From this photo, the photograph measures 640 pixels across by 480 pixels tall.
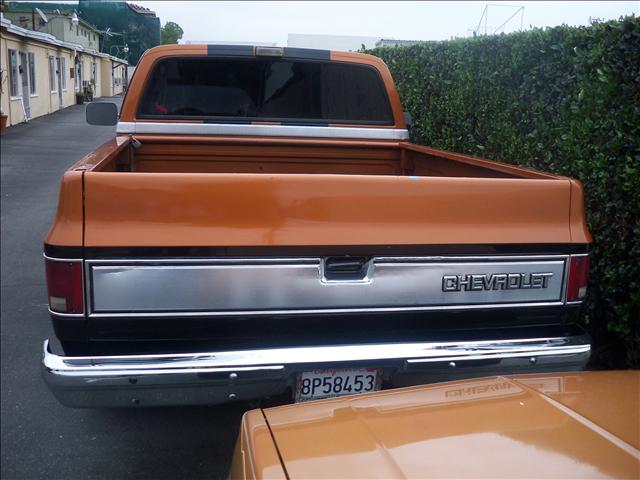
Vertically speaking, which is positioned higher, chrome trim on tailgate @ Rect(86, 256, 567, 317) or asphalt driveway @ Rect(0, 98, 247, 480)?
chrome trim on tailgate @ Rect(86, 256, 567, 317)

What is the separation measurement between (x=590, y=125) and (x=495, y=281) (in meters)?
1.62

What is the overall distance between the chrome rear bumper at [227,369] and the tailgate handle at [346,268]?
300mm

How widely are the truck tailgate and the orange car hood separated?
0.94 metres

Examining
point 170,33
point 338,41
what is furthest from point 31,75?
point 170,33

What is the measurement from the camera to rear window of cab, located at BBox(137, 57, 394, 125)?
4.82 metres

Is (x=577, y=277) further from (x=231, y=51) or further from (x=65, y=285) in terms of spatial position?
(x=231, y=51)

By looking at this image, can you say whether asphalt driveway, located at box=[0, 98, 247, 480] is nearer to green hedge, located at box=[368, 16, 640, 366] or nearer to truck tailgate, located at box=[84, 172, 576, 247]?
truck tailgate, located at box=[84, 172, 576, 247]

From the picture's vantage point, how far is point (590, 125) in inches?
160

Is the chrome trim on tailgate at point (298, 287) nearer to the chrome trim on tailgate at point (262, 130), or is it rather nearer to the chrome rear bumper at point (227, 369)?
the chrome rear bumper at point (227, 369)

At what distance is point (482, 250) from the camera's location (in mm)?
2957

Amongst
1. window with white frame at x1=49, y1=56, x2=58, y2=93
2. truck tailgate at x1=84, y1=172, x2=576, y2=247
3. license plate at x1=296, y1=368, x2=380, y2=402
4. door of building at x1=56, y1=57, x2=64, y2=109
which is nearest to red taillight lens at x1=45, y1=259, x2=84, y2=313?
truck tailgate at x1=84, y1=172, x2=576, y2=247

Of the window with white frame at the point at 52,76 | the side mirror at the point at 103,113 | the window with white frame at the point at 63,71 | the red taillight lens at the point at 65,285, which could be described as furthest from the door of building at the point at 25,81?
→ the red taillight lens at the point at 65,285

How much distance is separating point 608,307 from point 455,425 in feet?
9.41

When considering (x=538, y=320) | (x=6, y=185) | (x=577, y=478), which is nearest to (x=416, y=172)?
(x=538, y=320)
